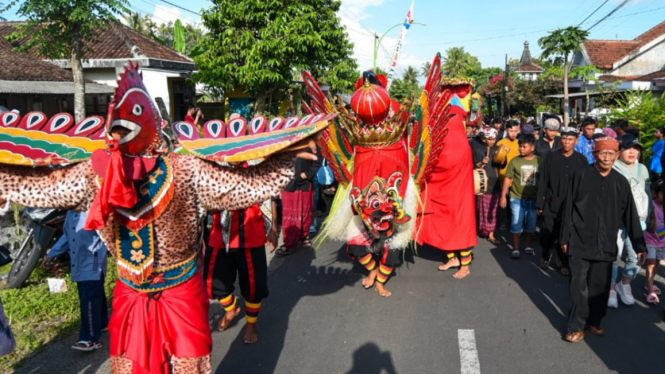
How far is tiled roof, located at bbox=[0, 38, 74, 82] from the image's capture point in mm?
13758

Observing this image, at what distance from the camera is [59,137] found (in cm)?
268

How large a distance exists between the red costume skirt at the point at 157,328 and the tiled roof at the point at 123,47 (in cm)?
1502

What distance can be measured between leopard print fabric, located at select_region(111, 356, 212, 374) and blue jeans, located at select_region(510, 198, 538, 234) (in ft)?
16.2

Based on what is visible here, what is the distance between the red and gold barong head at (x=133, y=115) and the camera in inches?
93.8

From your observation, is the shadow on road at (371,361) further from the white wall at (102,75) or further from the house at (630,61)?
the house at (630,61)

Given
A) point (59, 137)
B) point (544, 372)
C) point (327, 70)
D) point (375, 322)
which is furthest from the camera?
point (327, 70)

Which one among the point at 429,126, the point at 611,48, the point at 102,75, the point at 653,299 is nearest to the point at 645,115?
the point at 653,299

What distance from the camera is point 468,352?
4133mm

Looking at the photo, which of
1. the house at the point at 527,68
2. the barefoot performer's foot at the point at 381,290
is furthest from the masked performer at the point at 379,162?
the house at the point at 527,68

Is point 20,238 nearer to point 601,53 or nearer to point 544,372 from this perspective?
point 544,372

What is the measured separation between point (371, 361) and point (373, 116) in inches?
84.4

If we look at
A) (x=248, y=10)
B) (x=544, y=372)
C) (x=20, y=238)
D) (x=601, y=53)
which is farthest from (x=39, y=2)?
(x=601, y=53)

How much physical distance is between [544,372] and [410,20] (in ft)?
14.7

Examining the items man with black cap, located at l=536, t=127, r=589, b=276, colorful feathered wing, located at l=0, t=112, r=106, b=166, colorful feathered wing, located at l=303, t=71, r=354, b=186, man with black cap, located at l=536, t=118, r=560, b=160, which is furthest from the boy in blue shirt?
man with black cap, located at l=536, t=118, r=560, b=160
